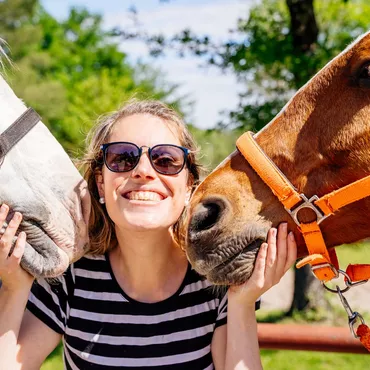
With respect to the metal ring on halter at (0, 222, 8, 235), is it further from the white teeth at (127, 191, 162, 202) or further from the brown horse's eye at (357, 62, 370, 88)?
the brown horse's eye at (357, 62, 370, 88)

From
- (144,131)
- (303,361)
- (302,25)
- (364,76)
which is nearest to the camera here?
(364,76)

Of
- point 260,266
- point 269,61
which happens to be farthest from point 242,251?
point 269,61

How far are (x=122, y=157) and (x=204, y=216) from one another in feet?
1.43

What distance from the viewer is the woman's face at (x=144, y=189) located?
2.12m

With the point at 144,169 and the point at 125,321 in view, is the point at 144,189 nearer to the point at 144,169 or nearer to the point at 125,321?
the point at 144,169

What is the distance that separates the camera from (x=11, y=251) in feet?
6.77

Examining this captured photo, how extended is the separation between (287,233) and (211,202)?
316 mm

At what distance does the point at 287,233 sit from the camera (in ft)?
6.55

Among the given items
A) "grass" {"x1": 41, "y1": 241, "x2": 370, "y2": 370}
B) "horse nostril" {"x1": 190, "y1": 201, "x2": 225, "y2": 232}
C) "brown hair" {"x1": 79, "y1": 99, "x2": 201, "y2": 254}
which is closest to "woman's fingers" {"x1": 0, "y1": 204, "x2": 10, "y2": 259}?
"brown hair" {"x1": 79, "y1": 99, "x2": 201, "y2": 254}

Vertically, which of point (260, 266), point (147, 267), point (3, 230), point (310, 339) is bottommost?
point (310, 339)

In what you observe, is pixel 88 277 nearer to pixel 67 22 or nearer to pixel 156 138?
pixel 156 138

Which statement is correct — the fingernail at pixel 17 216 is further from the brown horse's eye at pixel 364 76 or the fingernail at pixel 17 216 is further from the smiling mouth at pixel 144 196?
the brown horse's eye at pixel 364 76

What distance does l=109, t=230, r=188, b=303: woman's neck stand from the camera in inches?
87.8

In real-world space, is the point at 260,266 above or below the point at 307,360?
above
